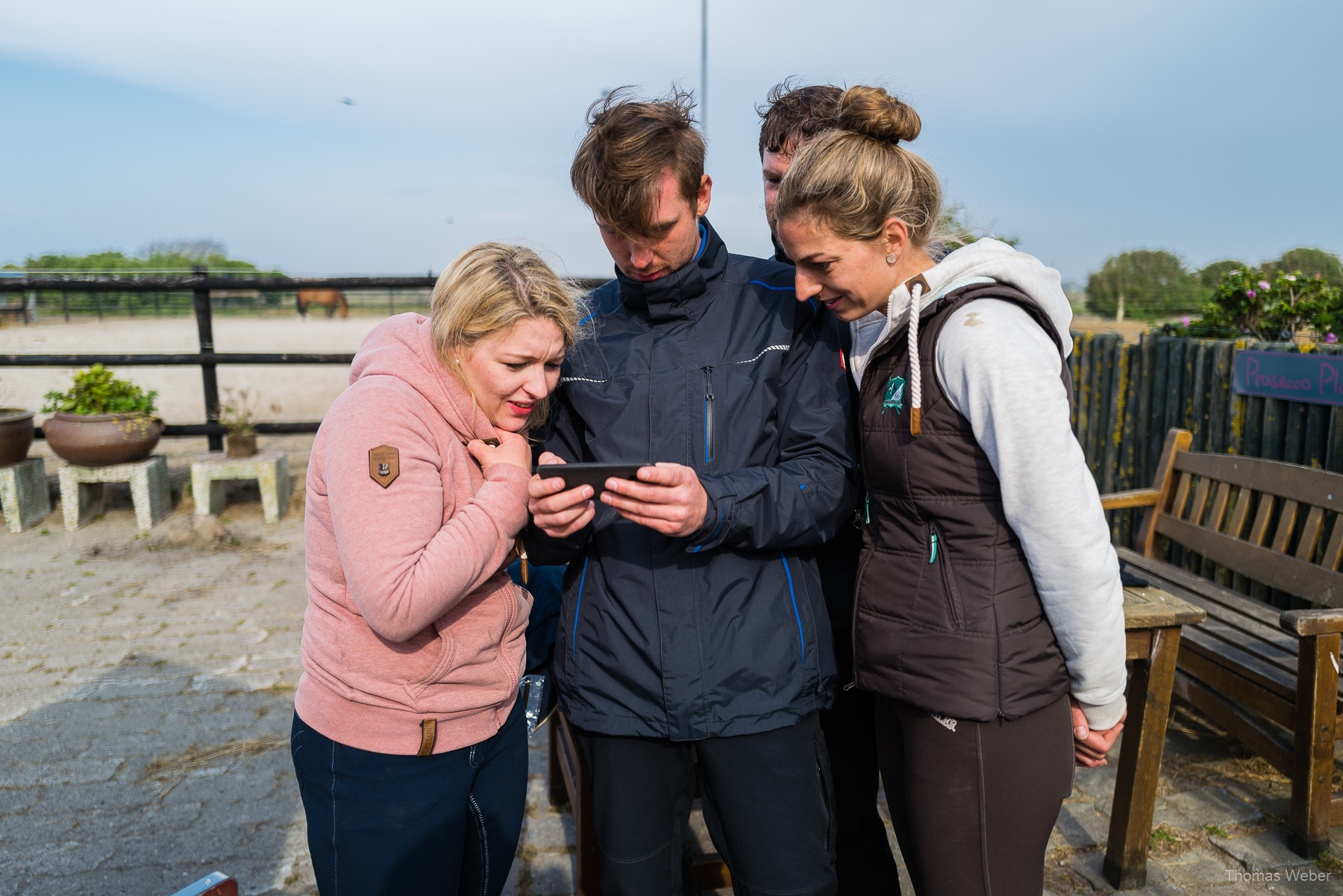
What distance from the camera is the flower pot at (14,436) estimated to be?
6406 mm

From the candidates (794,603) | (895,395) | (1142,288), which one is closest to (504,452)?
(794,603)

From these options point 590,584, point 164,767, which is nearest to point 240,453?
point 164,767

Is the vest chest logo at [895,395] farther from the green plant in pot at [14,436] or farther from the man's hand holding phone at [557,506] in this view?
the green plant in pot at [14,436]

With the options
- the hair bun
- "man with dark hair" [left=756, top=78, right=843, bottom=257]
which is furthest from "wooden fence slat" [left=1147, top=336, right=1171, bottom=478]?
the hair bun

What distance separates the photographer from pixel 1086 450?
21.0 ft

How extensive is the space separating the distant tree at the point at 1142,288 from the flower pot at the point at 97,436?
17.3 metres

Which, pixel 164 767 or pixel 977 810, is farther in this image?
pixel 164 767

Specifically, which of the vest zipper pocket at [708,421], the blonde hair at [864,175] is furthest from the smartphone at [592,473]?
the blonde hair at [864,175]

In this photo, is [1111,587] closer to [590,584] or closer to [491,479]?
[590,584]

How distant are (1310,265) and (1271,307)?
193 cm

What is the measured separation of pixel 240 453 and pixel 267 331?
19.8 meters

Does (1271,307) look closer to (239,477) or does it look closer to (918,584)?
(918,584)

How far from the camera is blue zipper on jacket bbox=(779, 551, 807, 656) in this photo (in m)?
1.82

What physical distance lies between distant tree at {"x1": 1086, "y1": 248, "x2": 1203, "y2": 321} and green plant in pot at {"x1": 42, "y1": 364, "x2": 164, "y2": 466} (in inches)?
678
